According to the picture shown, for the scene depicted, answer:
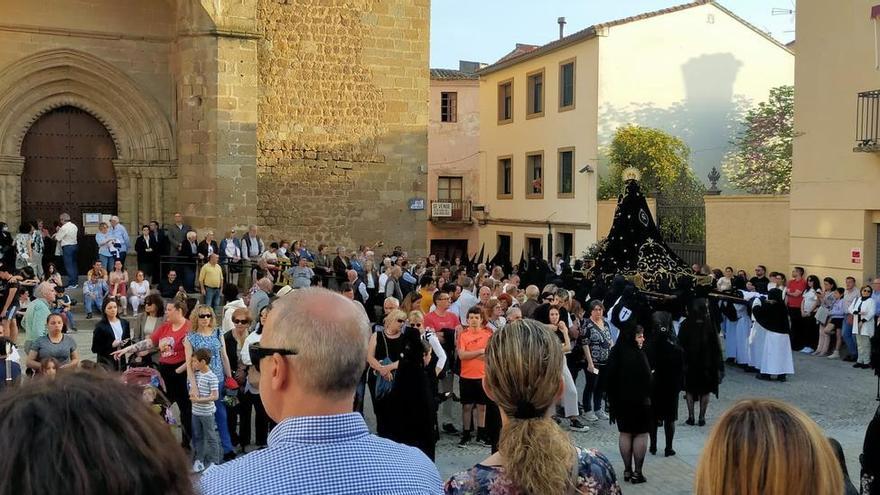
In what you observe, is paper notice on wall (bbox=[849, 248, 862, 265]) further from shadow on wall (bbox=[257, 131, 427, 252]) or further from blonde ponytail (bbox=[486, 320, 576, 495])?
blonde ponytail (bbox=[486, 320, 576, 495])

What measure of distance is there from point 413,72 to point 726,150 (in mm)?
14372

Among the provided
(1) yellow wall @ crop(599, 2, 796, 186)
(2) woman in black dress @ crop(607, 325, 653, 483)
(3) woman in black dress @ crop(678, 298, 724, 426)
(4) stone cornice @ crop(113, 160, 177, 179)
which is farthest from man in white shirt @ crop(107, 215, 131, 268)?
(1) yellow wall @ crop(599, 2, 796, 186)

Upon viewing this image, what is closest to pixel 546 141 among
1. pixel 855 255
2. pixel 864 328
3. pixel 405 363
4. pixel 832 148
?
pixel 832 148

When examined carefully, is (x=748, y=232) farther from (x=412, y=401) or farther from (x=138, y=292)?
(x=412, y=401)

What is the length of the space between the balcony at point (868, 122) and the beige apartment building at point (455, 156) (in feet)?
67.4

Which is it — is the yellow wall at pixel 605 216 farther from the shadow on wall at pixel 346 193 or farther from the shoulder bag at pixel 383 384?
the shoulder bag at pixel 383 384

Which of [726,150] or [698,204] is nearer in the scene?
[698,204]

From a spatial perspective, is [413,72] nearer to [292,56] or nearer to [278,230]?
[292,56]

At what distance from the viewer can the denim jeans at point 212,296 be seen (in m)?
14.5

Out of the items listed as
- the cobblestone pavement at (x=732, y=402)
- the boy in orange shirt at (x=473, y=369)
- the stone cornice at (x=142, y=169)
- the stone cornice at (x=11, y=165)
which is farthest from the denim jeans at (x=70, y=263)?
the boy in orange shirt at (x=473, y=369)

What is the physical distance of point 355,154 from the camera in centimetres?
2003

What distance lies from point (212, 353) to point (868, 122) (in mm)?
14009

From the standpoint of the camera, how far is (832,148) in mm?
17688

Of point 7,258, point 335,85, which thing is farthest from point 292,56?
point 7,258
